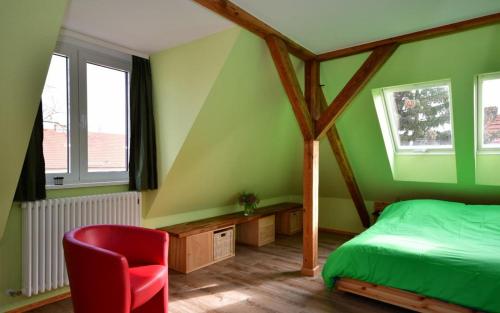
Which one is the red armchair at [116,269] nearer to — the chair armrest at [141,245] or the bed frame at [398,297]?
the chair armrest at [141,245]

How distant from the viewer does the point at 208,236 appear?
3738 millimetres

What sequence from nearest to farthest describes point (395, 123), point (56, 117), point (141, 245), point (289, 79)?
1. point (141, 245)
2. point (56, 117)
3. point (289, 79)
4. point (395, 123)

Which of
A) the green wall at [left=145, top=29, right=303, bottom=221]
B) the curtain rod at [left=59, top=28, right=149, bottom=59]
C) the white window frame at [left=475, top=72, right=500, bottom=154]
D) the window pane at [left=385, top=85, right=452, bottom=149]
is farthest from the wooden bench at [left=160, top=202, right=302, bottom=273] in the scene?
the white window frame at [left=475, top=72, right=500, bottom=154]

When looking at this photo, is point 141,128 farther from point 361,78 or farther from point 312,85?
point 361,78

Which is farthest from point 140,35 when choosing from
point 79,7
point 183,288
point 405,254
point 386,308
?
point 386,308

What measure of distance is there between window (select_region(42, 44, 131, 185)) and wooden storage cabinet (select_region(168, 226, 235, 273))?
3.30ft

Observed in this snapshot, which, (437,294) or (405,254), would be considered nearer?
(437,294)

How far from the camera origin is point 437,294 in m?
2.35

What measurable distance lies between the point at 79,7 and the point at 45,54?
0.61m

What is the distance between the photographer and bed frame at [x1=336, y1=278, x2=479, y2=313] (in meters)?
2.36

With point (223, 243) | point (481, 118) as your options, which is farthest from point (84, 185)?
point (481, 118)

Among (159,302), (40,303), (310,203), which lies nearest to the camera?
(159,302)

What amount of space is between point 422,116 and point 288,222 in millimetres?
2609

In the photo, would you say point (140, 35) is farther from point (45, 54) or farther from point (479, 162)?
point (479, 162)
